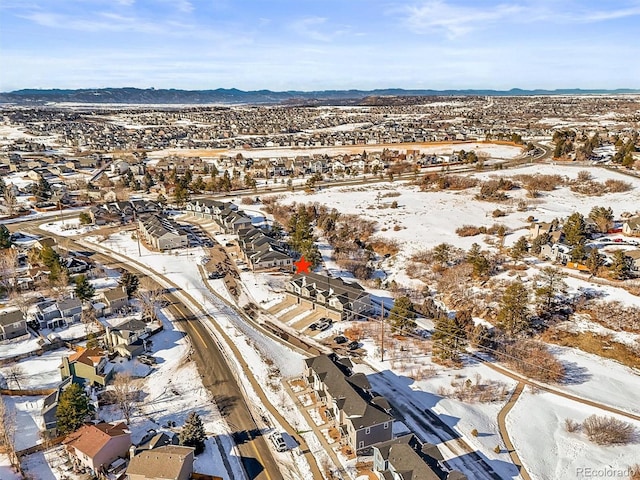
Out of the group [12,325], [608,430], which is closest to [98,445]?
[12,325]

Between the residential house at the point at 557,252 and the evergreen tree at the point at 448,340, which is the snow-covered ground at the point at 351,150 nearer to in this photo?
the residential house at the point at 557,252

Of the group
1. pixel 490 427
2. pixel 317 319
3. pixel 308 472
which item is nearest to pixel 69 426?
pixel 308 472

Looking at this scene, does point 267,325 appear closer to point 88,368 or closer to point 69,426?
point 88,368

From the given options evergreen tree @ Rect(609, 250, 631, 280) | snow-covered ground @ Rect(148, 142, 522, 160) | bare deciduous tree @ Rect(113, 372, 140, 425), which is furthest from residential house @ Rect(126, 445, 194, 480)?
snow-covered ground @ Rect(148, 142, 522, 160)

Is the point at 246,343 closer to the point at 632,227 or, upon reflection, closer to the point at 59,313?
the point at 59,313

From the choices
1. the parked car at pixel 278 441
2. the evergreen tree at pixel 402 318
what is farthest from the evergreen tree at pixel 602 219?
the parked car at pixel 278 441

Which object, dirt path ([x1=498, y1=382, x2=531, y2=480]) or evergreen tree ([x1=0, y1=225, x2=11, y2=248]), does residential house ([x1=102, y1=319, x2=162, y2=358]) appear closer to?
dirt path ([x1=498, y1=382, x2=531, y2=480])

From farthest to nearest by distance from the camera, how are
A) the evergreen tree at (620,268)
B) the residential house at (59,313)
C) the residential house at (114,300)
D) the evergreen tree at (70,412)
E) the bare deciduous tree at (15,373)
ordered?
1. the evergreen tree at (620,268)
2. the residential house at (114,300)
3. the residential house at (59,313)
4. the bare deciduous tree at (15,373)
5. the evergreen tree at (70,412)
